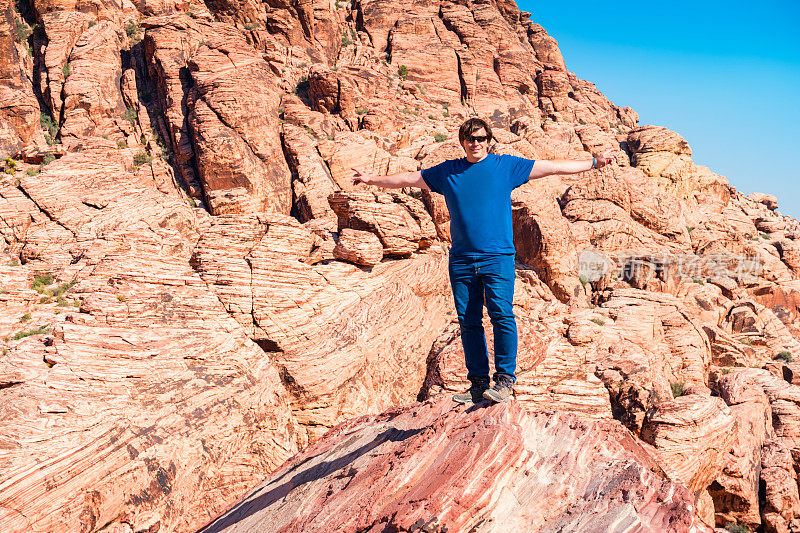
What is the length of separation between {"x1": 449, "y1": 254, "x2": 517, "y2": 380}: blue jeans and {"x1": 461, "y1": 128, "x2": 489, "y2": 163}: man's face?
116cm

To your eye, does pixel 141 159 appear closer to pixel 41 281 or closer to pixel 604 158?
pixel 41 281

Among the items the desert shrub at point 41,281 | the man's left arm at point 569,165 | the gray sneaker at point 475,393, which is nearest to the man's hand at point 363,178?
the man's left arm at point 569,165

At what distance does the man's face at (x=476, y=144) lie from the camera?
6164 mm

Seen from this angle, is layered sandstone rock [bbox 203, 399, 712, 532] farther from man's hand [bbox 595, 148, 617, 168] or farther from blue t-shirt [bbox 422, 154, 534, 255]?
man's hand [bbox 595, 148, 617, 168]

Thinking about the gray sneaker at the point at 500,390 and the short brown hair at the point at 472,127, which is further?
the gray sneaker at the point at 500,390

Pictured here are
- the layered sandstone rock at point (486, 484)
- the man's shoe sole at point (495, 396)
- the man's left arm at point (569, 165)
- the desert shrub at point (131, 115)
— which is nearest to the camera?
the layered sandstone rock at point (486, 484)

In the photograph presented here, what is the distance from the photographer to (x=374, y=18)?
5572 centimetres

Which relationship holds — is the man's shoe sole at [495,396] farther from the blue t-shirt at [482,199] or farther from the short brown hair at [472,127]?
the short brown hair at [472,127]

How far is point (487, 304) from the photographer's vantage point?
6262 mm

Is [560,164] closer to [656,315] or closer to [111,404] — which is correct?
[111,404]

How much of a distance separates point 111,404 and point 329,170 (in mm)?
25733

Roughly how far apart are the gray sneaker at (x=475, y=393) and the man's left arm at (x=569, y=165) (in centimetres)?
248

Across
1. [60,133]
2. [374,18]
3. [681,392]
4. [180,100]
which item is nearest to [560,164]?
[681,392]

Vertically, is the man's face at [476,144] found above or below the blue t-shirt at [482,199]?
above
